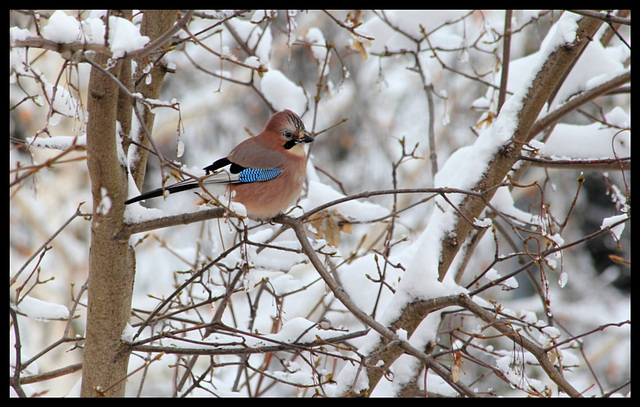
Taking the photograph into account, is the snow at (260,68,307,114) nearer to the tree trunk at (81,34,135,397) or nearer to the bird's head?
the bird's head

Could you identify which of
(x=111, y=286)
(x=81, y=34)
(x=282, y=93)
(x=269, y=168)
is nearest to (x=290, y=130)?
(x=269, y=168)

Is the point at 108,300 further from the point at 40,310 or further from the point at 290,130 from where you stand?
the point at 290,130

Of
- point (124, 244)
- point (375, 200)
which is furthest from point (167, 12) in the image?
point (375, 200)

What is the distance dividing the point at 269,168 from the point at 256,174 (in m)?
0.08

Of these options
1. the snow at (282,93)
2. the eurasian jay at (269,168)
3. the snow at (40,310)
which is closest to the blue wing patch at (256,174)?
the eurasian jay at (269,168)

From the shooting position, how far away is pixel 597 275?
9062 millimetres

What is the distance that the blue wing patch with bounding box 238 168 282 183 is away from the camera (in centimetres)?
301

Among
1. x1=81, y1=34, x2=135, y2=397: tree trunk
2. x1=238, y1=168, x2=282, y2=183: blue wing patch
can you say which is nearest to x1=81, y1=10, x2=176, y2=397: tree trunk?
x1=81, y1=34, x2=135, y2=397: tree trunk

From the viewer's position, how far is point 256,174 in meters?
3.04

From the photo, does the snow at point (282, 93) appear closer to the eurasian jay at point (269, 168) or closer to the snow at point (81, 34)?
the eurasian jay at point (269, 168)

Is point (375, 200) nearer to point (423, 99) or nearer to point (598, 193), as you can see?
point (423, 99)

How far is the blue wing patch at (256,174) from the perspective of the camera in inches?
119
